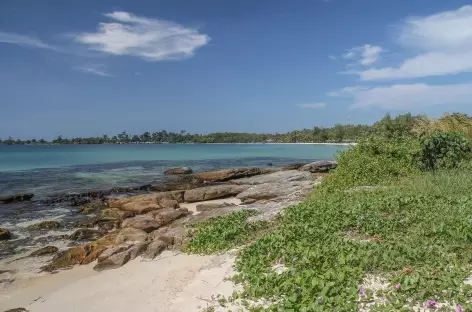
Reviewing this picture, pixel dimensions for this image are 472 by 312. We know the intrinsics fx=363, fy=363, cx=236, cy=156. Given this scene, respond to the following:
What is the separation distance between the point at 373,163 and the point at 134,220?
11.7 meters

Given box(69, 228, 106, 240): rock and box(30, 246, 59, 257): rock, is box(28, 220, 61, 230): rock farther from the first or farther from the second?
box(30, 246, 59, 257): rock

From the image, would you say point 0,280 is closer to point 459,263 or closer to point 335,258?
point 335,258

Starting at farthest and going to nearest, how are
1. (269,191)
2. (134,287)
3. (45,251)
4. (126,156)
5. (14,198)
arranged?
Answer: (126,156), (14,198), (269,191), (45,251), (134,287)

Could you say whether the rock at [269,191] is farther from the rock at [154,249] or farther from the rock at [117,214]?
the rock at [154,249]

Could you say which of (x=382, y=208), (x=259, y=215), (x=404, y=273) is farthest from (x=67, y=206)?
(x=404, y=273)

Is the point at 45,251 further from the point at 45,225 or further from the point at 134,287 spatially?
the point at 134,287

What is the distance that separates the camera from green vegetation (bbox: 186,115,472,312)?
5.71 meters

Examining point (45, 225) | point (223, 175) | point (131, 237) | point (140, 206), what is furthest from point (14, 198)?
point (131, 237)

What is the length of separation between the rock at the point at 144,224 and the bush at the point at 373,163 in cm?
772

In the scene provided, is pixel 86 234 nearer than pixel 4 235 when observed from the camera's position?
Yes

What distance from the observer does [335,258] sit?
7.31 metres

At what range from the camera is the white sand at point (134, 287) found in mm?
7688

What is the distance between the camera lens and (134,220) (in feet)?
54.0

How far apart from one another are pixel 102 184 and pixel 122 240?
2297 cm
